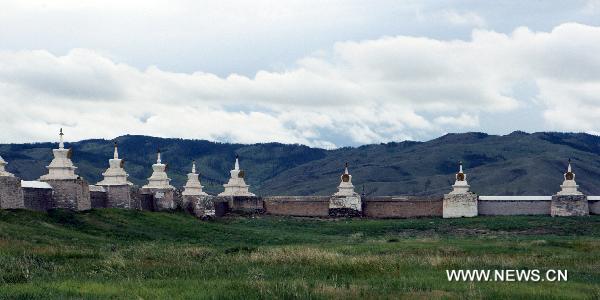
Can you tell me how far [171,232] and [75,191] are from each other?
230 inches

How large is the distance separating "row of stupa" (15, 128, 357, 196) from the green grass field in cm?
330

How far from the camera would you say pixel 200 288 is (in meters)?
22.1

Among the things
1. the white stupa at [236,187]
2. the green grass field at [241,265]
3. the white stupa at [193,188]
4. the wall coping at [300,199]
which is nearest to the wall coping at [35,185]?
the green grass field at [241,265]

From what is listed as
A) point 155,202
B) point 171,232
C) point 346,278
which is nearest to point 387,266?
point 346,278

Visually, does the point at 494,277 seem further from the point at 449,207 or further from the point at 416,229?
the point at 449,207

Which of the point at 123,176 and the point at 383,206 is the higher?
the point at 123,176

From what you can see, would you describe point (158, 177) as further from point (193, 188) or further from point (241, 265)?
point (241, 265)

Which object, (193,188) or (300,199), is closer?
(193,188)

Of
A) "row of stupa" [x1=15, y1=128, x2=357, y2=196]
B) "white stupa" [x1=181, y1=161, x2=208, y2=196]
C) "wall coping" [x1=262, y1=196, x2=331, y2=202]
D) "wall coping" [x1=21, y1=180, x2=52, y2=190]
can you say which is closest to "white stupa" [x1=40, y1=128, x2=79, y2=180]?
"row of stupa" [x1=15, y1=128, x2=357, y2=196]

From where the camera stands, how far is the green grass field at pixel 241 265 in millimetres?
21656

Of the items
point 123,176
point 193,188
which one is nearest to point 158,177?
point 193,188

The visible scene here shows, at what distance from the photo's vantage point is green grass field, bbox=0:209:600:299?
21.7m

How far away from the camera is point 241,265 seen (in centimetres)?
2842

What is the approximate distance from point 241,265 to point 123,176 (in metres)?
31.4
